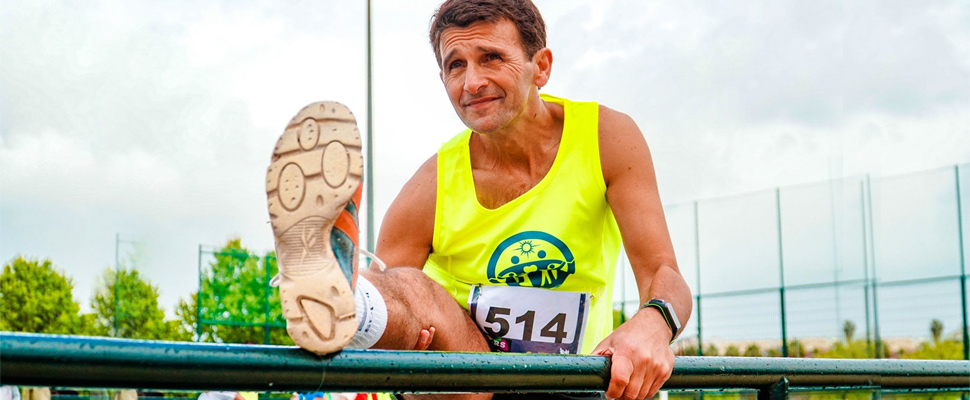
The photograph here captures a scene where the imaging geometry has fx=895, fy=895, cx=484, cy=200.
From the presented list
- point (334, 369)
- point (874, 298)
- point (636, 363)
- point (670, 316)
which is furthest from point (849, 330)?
point (334, 369)

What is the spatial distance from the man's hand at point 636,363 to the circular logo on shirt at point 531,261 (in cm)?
82

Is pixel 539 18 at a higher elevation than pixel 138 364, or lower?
higher

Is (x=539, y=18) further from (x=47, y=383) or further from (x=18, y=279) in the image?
(x=18, y=279)

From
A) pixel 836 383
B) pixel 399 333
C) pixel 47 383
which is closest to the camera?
pixel 47 383

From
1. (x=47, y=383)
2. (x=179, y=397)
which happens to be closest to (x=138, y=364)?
(x=47, y=383)

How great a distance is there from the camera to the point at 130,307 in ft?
49.8

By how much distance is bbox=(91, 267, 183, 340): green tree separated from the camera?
14734mm

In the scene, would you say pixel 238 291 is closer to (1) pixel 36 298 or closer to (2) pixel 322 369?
(1) pixel 36 298

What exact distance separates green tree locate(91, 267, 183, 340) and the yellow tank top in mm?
13155

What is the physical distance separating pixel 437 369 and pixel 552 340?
1375mm

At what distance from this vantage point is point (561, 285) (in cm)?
240

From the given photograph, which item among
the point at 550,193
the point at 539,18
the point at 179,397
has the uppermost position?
the point at 539,18

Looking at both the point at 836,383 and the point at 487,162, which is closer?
the point at 836,383

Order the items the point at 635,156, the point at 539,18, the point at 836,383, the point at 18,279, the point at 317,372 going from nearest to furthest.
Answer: the point at 317,372
the point at 836,383
the point at 635,156
the point at 539,18
the point at 18,279
